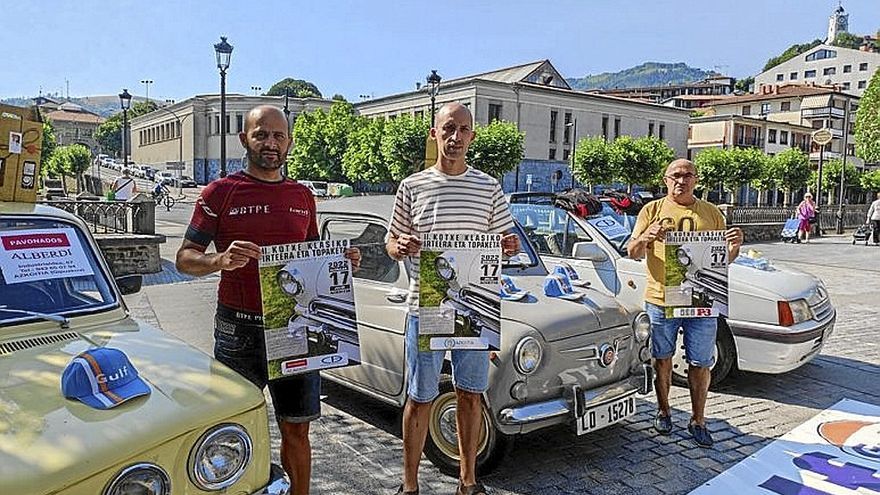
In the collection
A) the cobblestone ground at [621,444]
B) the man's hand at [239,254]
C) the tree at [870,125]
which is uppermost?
the tree at [870,125]

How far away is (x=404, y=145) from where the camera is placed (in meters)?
42.7

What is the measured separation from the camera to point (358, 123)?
174 ft

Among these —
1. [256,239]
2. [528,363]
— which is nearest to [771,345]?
[528,363]

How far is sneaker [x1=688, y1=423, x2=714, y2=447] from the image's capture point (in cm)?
474

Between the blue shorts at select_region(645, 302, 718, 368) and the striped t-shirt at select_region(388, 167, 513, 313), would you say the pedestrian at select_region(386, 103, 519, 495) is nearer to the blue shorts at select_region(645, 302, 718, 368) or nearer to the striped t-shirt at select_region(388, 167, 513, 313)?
the striped t-shirt at select_region(388, 167, 513, 313)

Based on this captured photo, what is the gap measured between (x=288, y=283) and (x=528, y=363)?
1582mm

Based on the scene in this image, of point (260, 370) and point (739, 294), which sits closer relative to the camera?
point (260, 370)

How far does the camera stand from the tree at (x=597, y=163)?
41.5m

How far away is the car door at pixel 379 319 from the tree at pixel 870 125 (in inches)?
1617

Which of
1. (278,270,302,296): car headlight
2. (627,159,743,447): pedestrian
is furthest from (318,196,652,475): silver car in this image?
(278,270,302,296): car headlight

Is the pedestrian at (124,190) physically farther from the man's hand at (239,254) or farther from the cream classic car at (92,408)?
the man's hand at (239,254)

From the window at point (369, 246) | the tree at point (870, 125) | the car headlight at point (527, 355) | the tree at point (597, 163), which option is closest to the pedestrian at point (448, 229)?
the car headlight at point (527, 355)

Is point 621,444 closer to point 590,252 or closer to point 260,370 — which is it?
point 590,252

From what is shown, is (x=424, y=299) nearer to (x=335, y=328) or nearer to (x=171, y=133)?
(x=335, y=328)
